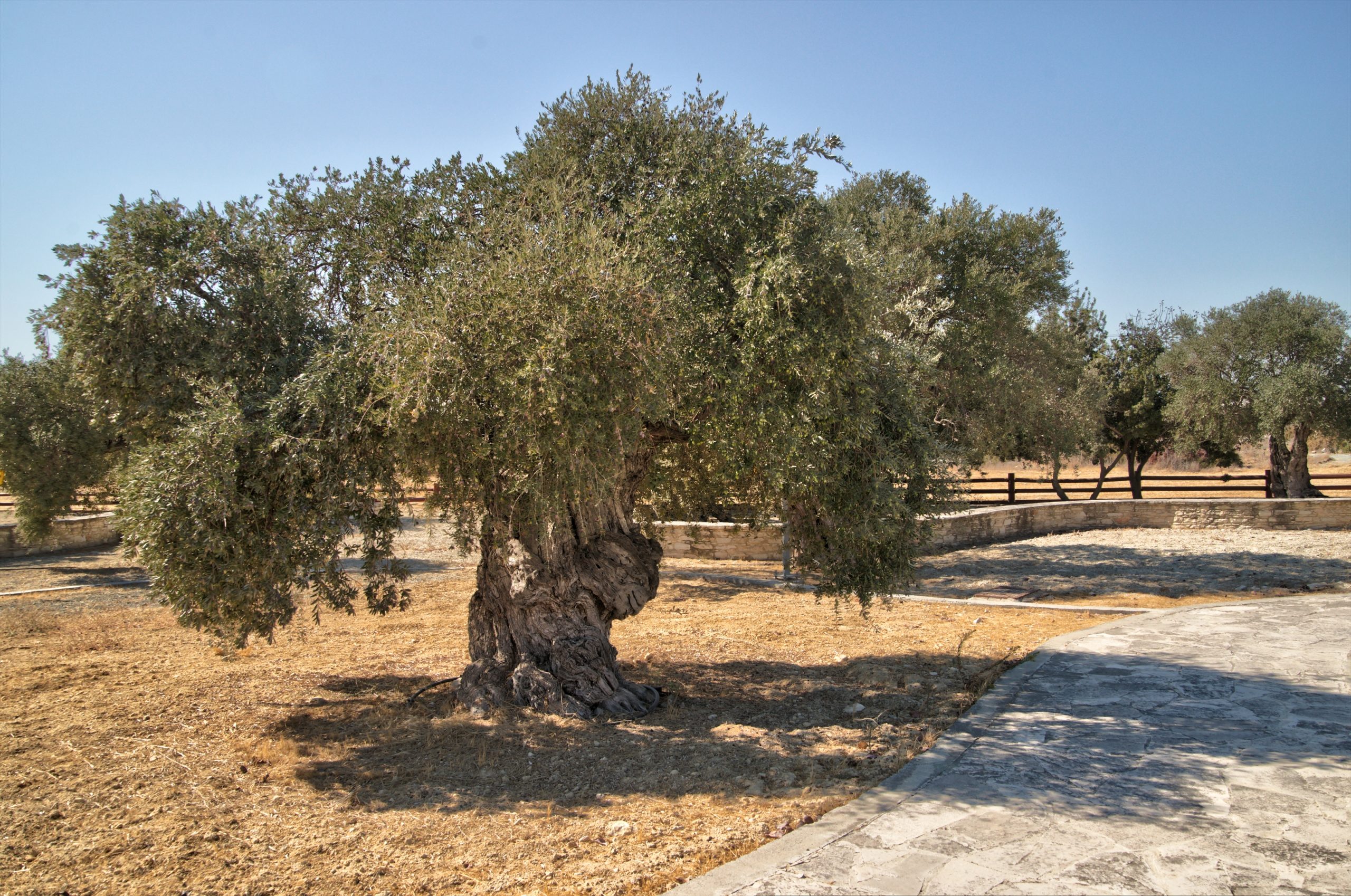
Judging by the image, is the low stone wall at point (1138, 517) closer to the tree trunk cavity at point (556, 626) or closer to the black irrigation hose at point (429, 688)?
the tree trunk cavity at point (556, 626)

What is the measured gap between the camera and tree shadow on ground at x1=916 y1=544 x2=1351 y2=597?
13430 millimetres

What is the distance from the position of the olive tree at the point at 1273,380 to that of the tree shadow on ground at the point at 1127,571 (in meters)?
5.51

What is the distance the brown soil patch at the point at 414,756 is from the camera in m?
4.60

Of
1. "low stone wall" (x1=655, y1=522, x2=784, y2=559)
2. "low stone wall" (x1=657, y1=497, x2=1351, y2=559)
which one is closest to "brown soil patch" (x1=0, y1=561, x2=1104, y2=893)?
"low stone wall" (x1=655, y1=522, x2=784, y2=559)

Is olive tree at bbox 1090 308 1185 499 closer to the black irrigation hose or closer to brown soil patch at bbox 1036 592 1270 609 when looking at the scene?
brown soil patch at bbox 1036 592 1270 609

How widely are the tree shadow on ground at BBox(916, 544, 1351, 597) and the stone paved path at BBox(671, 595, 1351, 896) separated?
523 cm

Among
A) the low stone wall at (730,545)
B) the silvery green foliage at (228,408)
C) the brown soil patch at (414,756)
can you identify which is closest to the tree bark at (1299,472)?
the low stone wall at (730,545)

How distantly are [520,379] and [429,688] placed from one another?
408 centimetres

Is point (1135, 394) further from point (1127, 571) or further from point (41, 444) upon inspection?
point (41, 444)

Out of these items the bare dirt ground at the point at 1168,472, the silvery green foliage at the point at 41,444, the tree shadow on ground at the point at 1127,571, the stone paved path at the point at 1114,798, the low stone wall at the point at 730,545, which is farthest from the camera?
the bare dirt ground at the point at 1168,472

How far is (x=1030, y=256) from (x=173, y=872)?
16183mm

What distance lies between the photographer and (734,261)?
6461mm

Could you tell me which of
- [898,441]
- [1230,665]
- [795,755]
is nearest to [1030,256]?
[1230,665]

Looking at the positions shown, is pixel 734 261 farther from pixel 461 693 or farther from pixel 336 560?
pixel 461 693
